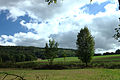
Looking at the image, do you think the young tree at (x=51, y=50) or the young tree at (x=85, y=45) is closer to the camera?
the young tree at (x=85, y=45)

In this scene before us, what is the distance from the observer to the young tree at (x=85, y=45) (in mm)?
47875

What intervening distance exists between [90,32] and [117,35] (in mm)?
45808

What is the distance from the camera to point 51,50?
58.0m

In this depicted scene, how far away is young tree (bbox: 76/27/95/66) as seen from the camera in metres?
47.9

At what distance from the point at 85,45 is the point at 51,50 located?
15.8 metres

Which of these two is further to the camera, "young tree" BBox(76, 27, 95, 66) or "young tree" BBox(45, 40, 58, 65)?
"young tree" BBox(45, 40, 58, 65)

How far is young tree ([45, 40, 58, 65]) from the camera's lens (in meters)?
57.4

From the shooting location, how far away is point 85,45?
48.9 metres

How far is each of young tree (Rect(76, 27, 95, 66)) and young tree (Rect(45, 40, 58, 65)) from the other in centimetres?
1215

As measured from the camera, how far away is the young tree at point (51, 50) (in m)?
57.4

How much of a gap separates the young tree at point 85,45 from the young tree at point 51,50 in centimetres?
1215

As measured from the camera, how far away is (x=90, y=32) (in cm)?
5075

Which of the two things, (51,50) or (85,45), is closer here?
(85,45)

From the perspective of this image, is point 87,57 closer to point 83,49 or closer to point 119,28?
point 83,49
